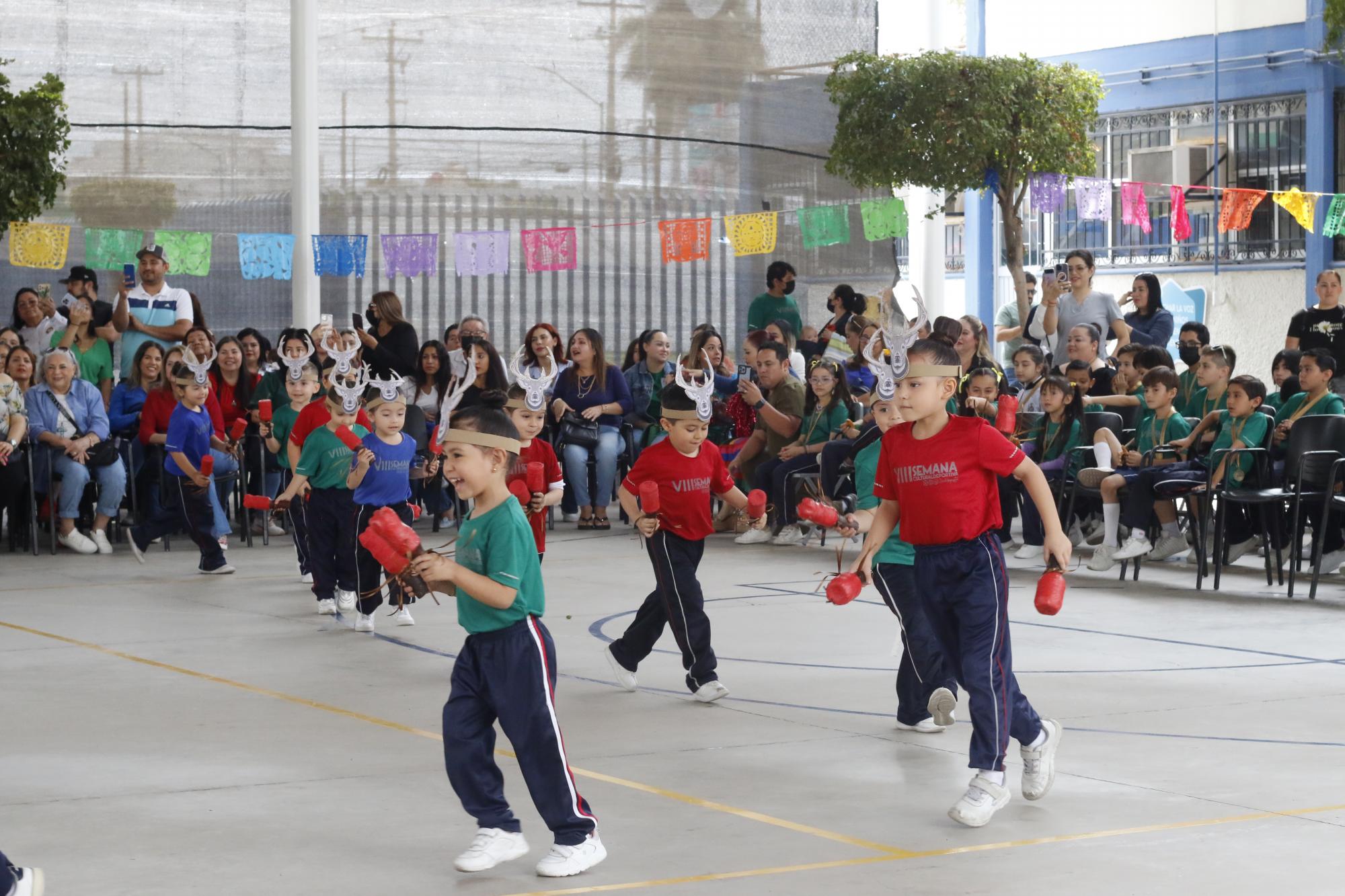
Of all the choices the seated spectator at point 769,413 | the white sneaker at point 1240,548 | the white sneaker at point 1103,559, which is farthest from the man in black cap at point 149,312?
the white sneaker at point 1240,548

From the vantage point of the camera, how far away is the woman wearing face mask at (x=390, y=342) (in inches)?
615

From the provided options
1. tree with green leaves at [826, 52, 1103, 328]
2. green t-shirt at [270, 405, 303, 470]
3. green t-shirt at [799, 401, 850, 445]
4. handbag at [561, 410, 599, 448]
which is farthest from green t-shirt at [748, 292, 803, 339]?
green t-shirt at [270, 405, 303, 470]

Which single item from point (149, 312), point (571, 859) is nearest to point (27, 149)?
point (149, 312)

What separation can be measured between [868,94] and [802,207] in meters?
2.47

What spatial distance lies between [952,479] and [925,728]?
5.14ft

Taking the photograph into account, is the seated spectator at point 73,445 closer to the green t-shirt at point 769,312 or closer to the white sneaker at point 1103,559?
the green t-shirt at point 769,312

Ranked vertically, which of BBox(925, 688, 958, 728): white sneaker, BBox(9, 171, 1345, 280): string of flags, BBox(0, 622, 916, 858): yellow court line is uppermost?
BBox(9, 171, 1345, 280): string of flags

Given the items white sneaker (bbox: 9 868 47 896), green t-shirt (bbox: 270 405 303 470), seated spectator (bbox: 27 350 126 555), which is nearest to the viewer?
white sneaker (bbox: 9 868 47 896)

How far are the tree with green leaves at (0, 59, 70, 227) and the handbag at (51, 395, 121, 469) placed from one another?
158cm

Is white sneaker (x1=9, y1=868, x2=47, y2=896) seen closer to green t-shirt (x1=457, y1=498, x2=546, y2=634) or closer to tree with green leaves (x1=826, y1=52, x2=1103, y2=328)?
green t-shirt (x1=457, y1=498, x2=546, y2=634)

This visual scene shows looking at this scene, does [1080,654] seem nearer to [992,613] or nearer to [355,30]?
[992,613]

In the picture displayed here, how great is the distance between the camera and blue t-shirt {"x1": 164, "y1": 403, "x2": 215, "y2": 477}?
42.0 feet

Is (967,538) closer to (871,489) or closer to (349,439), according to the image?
(871,489)

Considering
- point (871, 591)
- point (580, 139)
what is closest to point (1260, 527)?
point (871, 591)
